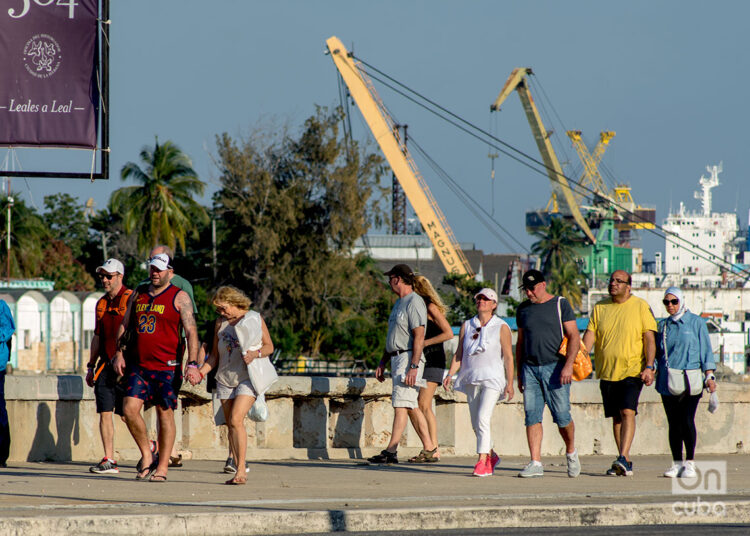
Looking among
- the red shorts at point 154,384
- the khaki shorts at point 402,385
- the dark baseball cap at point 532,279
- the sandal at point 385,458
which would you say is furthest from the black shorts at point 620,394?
the red shorts at point 154,384

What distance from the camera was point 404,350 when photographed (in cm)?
993

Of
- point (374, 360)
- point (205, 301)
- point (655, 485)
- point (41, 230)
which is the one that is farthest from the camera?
point (41, 230)

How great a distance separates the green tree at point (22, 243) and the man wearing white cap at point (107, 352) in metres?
62.7

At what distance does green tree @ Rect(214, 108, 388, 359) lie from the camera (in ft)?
168

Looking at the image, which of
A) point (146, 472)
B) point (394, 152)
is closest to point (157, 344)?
point (146, 472)

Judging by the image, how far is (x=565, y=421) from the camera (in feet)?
30.2

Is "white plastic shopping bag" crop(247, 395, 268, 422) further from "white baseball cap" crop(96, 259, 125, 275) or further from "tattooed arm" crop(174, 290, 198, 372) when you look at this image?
"white baseball cap" crop(96, 259, 125, 275)

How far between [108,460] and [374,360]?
39.7 meters

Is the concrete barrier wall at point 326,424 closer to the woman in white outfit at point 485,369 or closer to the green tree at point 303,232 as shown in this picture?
the woman in white outfit at point 485,369

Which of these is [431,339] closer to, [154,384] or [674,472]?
[674,472]

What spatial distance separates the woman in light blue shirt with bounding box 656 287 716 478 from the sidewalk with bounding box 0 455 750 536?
0.37 metres

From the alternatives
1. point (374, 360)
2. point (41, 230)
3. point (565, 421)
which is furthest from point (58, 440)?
point (41, 230)

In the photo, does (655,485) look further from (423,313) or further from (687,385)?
(423,313)

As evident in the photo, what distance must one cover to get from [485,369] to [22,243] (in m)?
64.5
